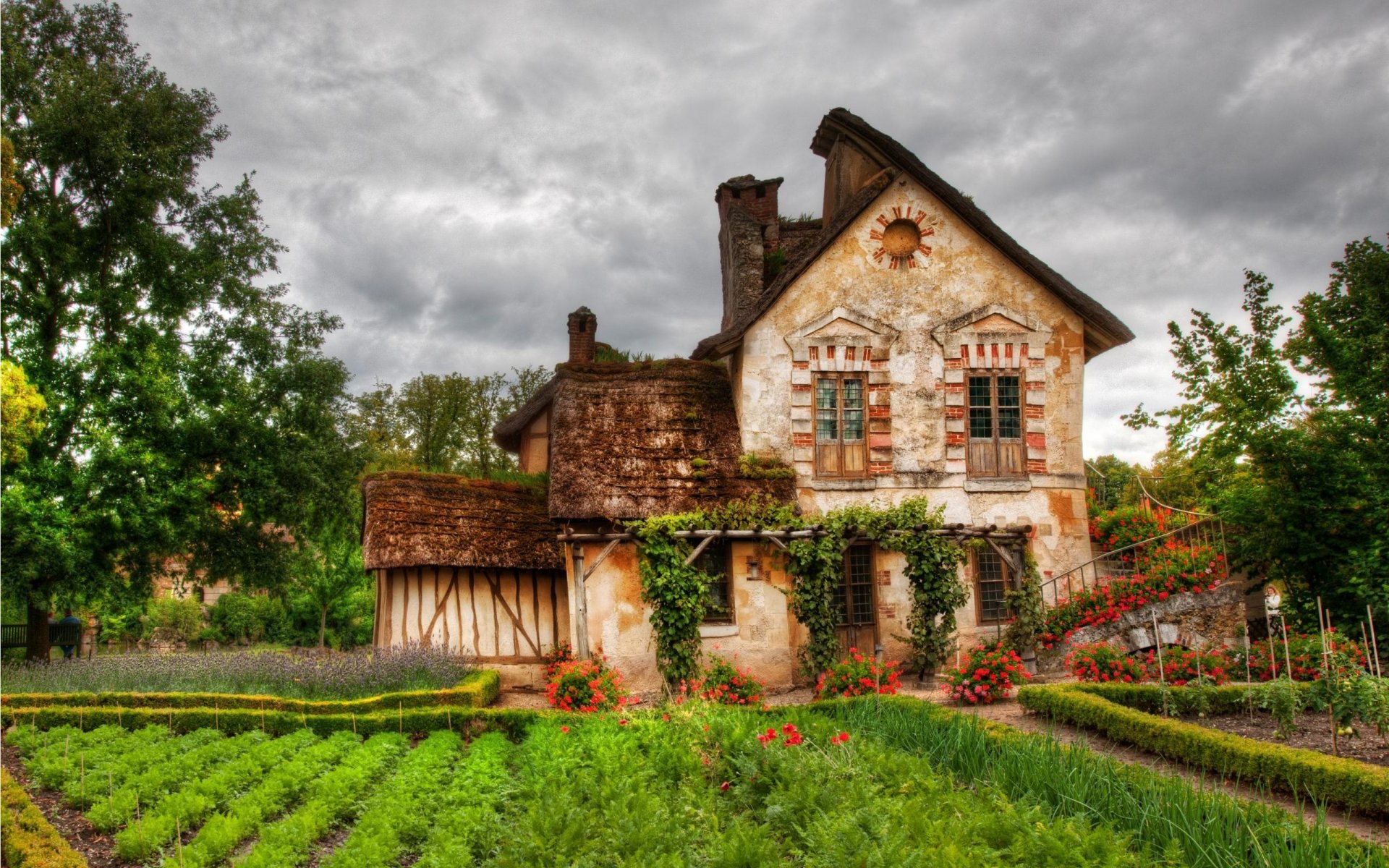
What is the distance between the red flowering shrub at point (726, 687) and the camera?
13023 millimetres

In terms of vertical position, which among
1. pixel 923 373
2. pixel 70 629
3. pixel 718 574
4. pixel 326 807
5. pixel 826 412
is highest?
pixel 923 373

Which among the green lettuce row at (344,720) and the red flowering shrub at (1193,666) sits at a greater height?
the red flowering shrub at (1193,666)

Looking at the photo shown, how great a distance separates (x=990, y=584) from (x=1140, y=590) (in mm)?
2446

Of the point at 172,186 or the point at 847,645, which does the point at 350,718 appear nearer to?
the point at 847,645

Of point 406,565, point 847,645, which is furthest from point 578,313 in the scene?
point 847,645

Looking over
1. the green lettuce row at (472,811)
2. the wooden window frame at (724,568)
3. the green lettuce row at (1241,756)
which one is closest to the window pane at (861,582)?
the wooden window frame at (724,568)

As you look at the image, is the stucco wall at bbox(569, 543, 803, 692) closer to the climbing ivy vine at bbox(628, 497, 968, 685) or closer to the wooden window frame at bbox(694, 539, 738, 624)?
the wooden window frame at bbox(694, 539, 738, 624)

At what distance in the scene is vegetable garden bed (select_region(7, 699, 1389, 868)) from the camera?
501 centimetres

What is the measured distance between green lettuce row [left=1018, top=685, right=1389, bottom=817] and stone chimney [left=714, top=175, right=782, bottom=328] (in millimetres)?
9744

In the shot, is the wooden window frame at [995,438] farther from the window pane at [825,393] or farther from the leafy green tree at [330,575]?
the leafy green tree at [330,575]

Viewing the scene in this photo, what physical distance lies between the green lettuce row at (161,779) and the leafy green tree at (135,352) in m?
8.07

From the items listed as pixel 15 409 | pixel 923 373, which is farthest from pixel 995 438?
pixel 15 409

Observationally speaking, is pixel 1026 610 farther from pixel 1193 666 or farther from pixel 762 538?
pixel 762 538

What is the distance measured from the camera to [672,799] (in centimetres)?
697
